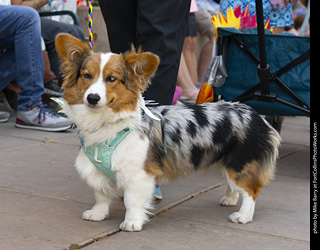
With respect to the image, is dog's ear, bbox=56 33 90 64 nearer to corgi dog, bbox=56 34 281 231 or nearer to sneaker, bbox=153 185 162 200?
corgi dog, bbox=56 34 281 231

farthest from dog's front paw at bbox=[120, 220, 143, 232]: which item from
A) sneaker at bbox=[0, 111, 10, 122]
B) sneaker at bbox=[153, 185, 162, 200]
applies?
sneaker at bbox=[0, 111, 10, 122]

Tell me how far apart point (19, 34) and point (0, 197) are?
2592 mm

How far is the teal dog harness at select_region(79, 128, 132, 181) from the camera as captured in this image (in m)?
3.62

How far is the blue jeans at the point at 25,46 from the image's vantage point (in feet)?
19.9

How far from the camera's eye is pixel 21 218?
3.61 m

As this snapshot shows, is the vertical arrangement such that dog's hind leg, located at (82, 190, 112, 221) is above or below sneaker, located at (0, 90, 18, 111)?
above

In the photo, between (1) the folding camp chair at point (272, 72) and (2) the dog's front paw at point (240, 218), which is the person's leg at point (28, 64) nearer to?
(1) the folding camp chair at point (272, 72)

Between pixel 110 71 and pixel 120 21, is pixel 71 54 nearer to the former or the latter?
pixel 110 71

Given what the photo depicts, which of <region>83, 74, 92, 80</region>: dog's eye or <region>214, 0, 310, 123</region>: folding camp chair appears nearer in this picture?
<region>83, 74, 92, 80</region>: dog's eye

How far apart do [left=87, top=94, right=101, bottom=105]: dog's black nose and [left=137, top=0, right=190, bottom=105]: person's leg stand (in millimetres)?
952

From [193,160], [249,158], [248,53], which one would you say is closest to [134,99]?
[193,160]

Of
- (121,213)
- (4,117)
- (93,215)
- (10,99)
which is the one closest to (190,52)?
(10,99)
